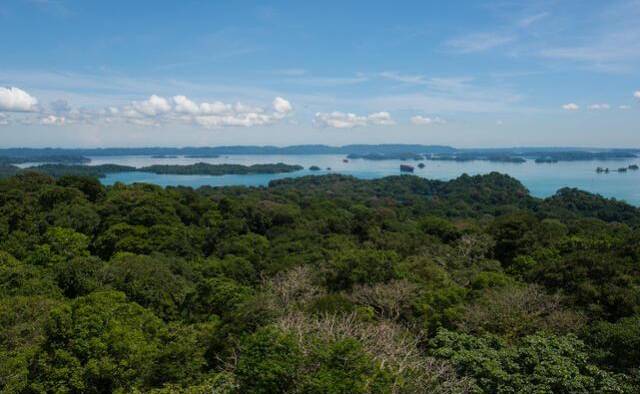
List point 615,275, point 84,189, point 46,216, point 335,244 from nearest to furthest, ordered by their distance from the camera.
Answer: point 615,275 < point 46,216 < point 335,244 < point 84,189

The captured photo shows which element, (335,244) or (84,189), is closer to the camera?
(335,244)

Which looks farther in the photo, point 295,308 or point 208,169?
point 208,169

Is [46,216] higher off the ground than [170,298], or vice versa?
[46,216]

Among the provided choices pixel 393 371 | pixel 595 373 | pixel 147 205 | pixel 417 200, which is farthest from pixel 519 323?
pixel 417 200

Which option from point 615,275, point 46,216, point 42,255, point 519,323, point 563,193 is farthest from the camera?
point 563,193

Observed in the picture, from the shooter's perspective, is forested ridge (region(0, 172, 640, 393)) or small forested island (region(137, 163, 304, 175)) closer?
forested ridge (region(0, 172, 640, 393))

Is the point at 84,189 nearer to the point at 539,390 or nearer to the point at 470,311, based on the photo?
the point at 470,311

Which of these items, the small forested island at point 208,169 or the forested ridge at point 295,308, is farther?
the small forested island at point 208,169

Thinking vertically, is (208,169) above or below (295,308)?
above
